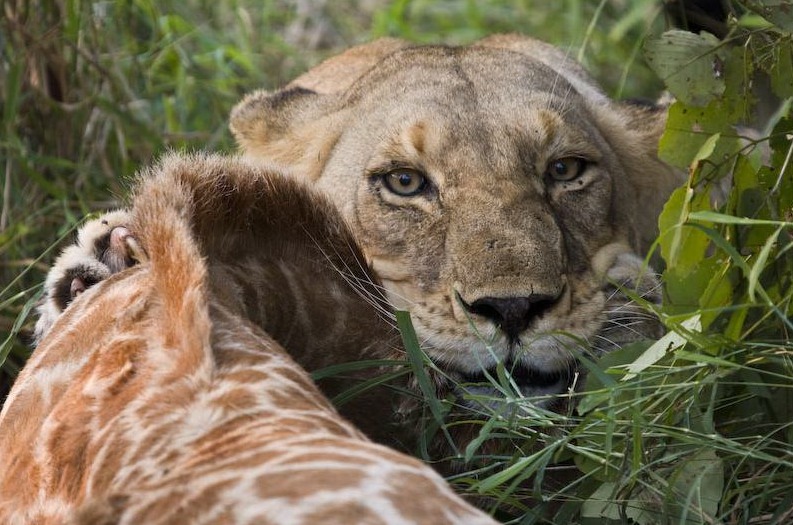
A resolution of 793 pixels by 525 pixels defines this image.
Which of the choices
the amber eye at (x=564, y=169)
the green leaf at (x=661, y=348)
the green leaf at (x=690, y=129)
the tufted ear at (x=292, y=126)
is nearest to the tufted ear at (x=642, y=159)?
the amber eye at (x=564, y=169)

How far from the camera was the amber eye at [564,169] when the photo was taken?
331cm

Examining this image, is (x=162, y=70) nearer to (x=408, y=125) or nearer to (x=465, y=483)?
(x=408, y=125)

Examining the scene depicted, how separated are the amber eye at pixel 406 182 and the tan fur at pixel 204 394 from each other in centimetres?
73

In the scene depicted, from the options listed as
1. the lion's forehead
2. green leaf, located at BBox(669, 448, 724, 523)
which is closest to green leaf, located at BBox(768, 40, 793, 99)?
green leaf, located at BBox(669, 448, 724, 523)

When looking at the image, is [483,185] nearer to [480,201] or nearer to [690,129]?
[480,201]

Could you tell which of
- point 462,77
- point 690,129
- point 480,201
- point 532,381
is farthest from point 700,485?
point 462,77

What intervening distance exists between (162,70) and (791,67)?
11.0 ft

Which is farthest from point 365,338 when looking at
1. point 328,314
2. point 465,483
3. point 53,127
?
point 53,127

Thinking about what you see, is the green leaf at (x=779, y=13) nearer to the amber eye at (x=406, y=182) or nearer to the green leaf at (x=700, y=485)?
the green leaf at (x=700, y=485)

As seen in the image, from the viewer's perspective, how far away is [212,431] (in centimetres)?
158

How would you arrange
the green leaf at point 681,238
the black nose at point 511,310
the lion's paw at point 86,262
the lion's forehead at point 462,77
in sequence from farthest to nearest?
the lion's forehead at point 462,77 < the lion's paw at point 86,262 < the black nose at point 511,310 < the green leaf at point 681,238

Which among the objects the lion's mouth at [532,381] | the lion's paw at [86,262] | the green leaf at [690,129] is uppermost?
the green leaf at [690,129]

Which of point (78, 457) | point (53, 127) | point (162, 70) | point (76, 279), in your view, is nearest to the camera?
point (78, 457)

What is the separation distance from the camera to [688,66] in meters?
2.53
